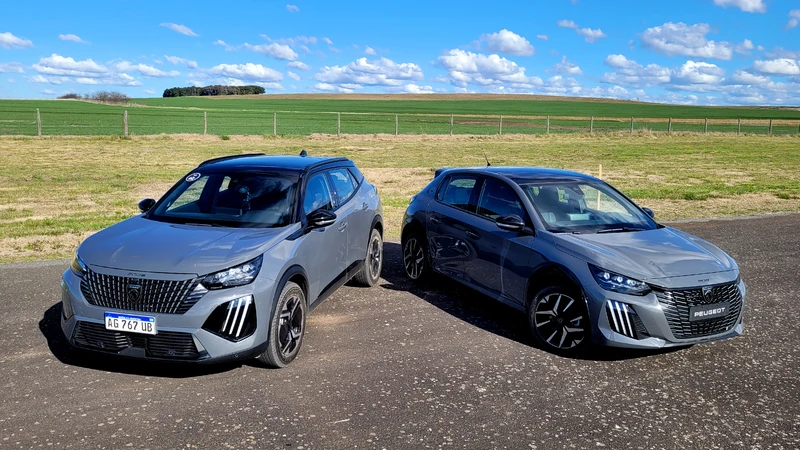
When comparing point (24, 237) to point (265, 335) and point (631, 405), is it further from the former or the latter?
point (631, 405)

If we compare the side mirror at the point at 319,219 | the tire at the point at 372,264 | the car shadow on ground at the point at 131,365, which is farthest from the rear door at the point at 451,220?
the car shadow on ground at the point at 131,365

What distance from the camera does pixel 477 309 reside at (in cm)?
→ 718

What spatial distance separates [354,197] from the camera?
24.5 feet

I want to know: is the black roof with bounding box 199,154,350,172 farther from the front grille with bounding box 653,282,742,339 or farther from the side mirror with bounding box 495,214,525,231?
the front grille with bounding box 653,282,742,339

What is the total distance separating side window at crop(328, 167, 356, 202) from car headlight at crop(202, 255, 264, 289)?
2.16 m

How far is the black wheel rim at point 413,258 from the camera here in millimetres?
8016

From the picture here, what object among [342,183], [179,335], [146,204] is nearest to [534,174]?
[342,183]

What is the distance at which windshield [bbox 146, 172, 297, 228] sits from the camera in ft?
19.4

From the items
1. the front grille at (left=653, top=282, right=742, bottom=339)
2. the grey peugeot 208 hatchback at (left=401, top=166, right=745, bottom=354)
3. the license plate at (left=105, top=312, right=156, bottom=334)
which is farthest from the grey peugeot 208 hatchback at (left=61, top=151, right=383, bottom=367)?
the front grille at (left=653, top=282, right=742, bottom=339)

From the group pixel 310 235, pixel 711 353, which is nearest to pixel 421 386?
pixel 310 235

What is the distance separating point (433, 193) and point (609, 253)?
2.78 meters

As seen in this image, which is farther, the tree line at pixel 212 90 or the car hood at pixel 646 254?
the tree line at pixel 212 90

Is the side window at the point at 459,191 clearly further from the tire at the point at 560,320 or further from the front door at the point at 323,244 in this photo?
the tire at the point at 560,320

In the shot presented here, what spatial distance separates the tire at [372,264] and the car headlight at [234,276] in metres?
2.74
